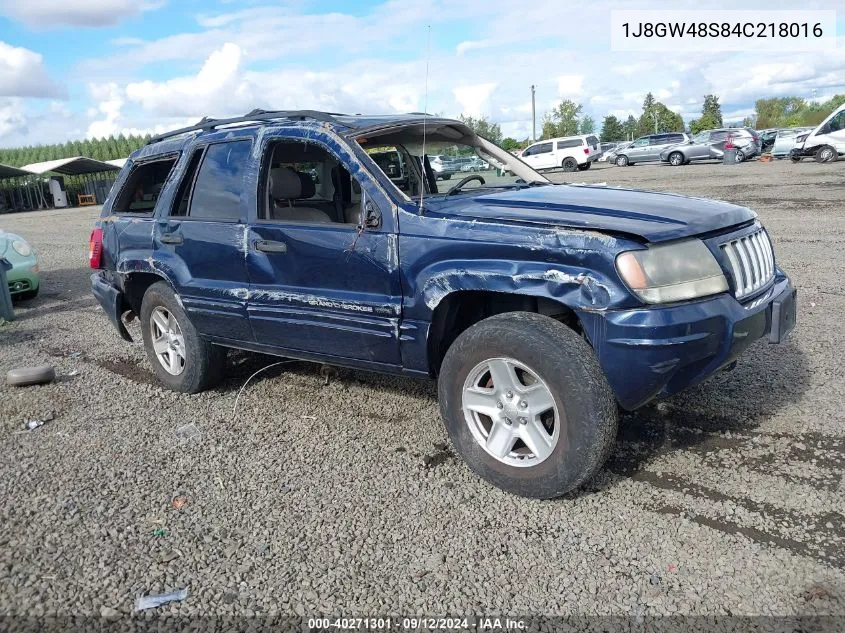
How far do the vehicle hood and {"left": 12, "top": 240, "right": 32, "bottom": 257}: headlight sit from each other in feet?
24.0

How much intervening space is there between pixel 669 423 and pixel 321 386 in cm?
242

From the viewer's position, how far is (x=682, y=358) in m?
3.05

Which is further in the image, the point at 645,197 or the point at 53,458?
the point at 53,458

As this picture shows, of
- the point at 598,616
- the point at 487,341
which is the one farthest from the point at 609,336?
the point at 598,616

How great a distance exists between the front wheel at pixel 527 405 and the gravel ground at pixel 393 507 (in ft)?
0.62

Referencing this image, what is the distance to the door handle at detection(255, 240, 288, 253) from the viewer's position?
4.12m

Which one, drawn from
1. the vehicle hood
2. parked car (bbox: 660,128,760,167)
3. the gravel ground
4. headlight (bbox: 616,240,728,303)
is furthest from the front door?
parked car (bbox: 660,128,760,167)

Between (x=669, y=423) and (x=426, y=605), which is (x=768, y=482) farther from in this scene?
(x=426, y=605)

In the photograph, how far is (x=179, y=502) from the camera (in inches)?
140

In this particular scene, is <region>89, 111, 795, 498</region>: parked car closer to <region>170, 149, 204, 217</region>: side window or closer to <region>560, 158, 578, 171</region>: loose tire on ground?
<region>170, 149, 204, 217</region>: side window

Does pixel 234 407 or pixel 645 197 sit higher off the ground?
pixel 645 197

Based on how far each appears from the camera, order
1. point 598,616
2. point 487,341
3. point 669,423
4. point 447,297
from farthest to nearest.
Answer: point 669,423 → point 447,297 → point 487,341 → point 598,616

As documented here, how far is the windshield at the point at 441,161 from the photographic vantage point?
4047mm

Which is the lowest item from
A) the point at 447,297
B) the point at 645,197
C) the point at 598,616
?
the point at 598,616
